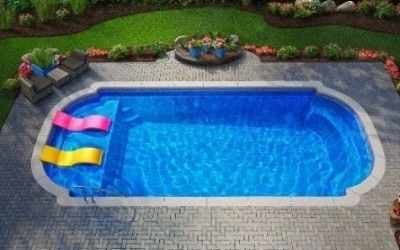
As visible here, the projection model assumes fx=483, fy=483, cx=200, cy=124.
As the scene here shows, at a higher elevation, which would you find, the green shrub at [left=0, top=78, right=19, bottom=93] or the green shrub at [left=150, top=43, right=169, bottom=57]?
the green shrub at [left=150, top=43, right=169, bottom=57]

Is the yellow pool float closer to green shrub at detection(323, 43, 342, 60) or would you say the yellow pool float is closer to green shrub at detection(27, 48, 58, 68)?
green shrub at detection(27, 48, 58, 68)

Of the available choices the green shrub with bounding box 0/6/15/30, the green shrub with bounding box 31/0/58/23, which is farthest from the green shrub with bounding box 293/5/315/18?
the green shrub with bounding box 0/6/15/30

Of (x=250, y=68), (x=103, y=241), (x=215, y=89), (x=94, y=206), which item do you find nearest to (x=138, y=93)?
(x=215, y=89)

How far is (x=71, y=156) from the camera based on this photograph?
1758 cm

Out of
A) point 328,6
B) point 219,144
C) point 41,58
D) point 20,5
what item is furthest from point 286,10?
point 20,5

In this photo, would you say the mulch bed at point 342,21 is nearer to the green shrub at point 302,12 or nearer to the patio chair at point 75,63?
the green shrub at point 302,12

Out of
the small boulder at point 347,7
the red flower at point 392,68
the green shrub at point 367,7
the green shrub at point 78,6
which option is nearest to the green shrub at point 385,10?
the green shrub at point 367,7

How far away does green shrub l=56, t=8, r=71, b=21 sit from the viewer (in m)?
24.1

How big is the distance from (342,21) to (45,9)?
47.7 ft

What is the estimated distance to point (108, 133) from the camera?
18.6 metres

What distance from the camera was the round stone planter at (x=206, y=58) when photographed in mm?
21266

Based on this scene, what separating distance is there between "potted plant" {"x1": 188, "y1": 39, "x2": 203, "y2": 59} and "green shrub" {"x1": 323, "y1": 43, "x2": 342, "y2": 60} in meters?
5.55

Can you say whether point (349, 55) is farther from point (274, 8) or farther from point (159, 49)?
point (159, 49)

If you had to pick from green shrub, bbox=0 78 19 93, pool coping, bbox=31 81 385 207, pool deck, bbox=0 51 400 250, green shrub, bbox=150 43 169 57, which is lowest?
pool deck, bbox=0 51 400 250
